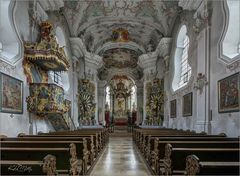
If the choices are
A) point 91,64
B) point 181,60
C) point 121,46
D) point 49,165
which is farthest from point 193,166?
point 121,46

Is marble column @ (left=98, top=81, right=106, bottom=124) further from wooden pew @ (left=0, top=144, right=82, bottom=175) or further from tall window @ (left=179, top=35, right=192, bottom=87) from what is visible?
wooden pew @ (left=0, top=144, right=82, bottom=175)

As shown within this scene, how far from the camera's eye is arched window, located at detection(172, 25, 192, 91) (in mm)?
12582

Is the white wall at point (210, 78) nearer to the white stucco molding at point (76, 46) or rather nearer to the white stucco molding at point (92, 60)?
the white stucco molding at point (76, 46)

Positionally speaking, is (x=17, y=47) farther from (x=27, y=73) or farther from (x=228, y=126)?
(x=228, y=126)

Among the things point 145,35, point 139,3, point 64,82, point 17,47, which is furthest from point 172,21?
point 17,47

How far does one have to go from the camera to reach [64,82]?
14.2 m

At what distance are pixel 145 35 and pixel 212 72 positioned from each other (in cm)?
1038

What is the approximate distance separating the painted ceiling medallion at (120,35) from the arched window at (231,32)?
1089 cm

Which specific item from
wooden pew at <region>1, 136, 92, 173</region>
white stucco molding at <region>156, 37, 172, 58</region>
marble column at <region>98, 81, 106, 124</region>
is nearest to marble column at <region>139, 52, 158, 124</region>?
white stucco molding at <region>156, 37, 172, 58</region>

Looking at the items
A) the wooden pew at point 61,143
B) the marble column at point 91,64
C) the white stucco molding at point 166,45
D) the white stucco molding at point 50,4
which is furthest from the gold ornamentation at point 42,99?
the marble column at point 91,64

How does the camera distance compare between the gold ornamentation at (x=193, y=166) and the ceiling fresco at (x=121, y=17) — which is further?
the ceiling fresco at (x=121, y=17)

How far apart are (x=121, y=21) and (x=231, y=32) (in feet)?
31.1

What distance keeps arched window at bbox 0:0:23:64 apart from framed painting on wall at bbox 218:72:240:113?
5.42 meters

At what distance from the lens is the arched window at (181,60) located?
41.3 feet
